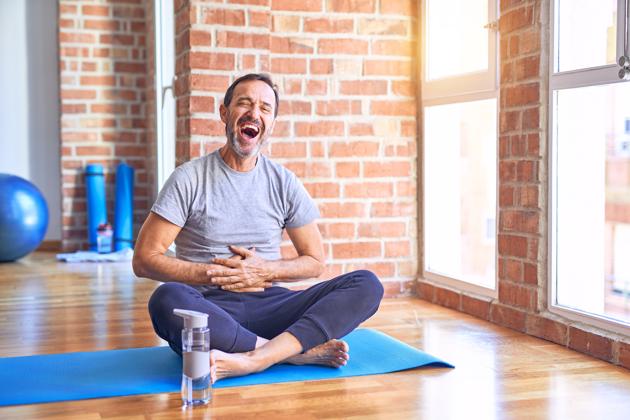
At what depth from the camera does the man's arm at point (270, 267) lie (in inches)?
111

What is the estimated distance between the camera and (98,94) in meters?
6.51

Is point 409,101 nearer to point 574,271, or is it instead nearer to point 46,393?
point 574,271

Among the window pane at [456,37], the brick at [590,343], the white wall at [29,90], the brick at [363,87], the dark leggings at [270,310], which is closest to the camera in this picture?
the dark leggings at [270,310]

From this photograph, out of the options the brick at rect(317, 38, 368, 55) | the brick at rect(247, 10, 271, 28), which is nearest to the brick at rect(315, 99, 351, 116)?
the brick at rect(317, 38, 368, 55)

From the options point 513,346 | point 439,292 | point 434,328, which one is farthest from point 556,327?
point 439,292

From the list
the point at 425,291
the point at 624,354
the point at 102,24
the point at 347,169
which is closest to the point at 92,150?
the point at 102,24

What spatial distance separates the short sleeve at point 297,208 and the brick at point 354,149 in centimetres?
120

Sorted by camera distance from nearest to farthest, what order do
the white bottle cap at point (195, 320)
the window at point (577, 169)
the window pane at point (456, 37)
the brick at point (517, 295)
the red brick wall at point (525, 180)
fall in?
1. the white bottle cap at point (195, 320)
2. the window at point (577, 169)
3. the red brick wall at point (525, 180)
4. the brick at point (517, 295)
5. the window pane at point (456, 37)

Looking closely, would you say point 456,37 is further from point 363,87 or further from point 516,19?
point 516,19

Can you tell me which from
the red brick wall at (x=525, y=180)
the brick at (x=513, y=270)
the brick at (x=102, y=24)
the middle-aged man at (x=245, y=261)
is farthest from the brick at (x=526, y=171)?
the brick at (x=102, y=24)

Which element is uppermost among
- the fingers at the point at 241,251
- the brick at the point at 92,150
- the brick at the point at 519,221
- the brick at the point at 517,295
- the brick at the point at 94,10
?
the brick at the point at 94,10

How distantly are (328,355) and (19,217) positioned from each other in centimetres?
354

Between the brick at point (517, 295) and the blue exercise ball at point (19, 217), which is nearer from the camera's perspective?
the brick at point (517, 295)

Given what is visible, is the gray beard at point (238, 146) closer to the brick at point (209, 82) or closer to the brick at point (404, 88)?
the brick at point (209, 82)
